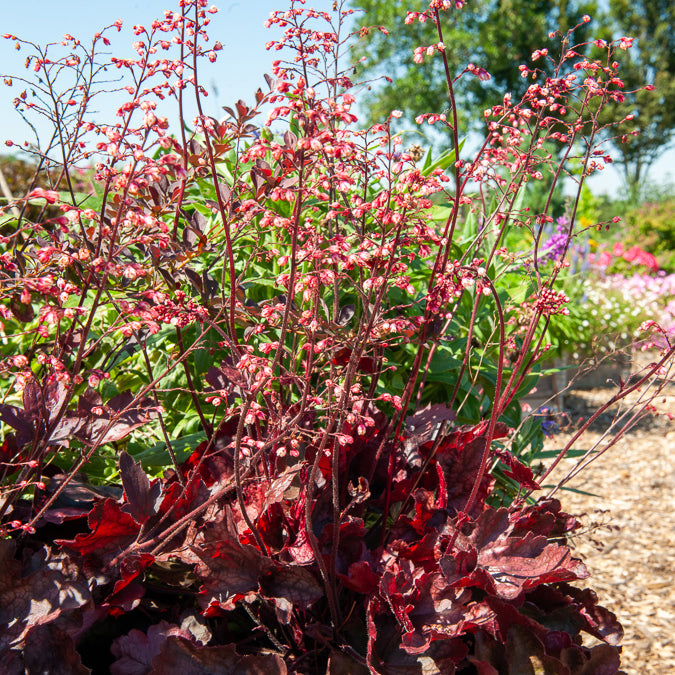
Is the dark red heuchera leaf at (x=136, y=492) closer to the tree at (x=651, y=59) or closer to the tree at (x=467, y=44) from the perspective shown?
the tree at (x=467, y=44)

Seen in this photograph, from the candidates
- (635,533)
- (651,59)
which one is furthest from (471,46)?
(635,533)

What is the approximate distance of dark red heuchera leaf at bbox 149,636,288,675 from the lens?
44.8 inches

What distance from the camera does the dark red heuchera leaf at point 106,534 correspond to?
125cm

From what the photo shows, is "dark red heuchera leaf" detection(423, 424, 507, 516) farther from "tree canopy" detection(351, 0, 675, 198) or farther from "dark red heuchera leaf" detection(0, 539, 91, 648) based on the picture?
"tree canopy" detection(351, 0, 675, 198)

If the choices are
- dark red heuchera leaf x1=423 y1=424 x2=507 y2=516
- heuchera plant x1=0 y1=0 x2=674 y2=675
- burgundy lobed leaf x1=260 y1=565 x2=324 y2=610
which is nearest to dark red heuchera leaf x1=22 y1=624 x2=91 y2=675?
heuchera plant x1=0 y1=0 x2=674 y2=675

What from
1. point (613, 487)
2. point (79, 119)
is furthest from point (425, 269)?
point (613, 487)

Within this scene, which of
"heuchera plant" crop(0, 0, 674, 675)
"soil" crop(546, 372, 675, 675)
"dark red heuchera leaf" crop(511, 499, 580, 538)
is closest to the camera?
"heuchera plant" crop(0, 0, 674, 675)

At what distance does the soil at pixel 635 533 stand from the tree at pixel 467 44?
67.0 feet

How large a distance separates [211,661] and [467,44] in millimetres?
24868

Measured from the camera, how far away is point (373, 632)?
1165 millimetres

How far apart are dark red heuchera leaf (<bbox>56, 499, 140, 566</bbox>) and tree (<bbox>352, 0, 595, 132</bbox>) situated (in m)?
23.3

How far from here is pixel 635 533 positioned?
11.4ft

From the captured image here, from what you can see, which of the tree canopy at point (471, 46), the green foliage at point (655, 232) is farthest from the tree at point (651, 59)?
the green foliage at point (655, 232)

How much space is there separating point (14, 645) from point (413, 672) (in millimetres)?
741
